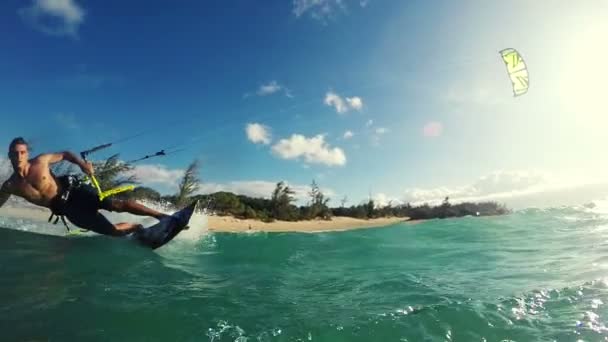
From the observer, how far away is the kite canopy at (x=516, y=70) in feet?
33.6

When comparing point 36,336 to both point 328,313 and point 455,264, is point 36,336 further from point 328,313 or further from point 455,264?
point 455,264

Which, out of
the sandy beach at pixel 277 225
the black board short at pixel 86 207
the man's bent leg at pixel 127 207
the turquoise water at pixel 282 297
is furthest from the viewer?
the sandy beach at pixel 277 225

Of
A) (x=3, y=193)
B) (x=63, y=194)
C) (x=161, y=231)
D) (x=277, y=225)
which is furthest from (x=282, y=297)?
(x=277, y=225)

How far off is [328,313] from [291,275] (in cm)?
318

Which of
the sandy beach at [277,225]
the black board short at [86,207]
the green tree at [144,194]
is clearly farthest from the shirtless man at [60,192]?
the green tree at [144,194]

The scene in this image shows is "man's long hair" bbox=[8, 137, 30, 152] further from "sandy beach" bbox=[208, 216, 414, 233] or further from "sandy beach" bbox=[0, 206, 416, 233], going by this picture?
"sandy beach" bbox=[208, 216, 414, 233]

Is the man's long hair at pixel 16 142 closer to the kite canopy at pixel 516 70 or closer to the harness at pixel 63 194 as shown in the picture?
the harness at pixel 63 194

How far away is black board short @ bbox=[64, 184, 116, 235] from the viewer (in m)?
8.37

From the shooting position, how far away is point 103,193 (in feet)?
28.2

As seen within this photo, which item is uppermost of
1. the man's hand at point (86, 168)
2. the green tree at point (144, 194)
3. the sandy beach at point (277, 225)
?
the green tree at point (144, 194)

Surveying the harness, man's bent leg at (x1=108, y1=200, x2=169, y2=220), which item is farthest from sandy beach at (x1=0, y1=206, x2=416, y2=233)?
man's bent leg at (x1=108, y1=200, x2=169, y2=220)

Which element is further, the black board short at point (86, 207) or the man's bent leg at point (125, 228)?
the man's bent leg at point (125, 228)

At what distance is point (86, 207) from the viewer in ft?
28.0

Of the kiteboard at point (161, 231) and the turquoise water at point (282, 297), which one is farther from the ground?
the kiteboard at point (161, 231)
